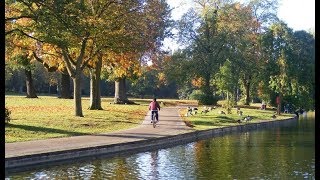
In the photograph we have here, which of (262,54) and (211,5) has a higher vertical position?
(211,5)

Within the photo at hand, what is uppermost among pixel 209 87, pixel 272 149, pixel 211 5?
pixel 211 5

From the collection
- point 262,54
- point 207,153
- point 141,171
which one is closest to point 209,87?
point 262,54

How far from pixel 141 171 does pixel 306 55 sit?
4371 cm

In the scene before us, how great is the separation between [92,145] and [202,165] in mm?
4510

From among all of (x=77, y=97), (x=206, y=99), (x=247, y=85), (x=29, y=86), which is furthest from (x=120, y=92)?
(x=247, y=85)

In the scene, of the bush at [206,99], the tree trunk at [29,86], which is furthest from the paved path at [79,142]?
the tree trunk at [29,86]

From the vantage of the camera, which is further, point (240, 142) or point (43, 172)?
point (240, 142)

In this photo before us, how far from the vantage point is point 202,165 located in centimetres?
1541

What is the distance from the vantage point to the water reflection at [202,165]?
44.0ft

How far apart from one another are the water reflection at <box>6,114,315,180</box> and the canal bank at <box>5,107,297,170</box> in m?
0.54

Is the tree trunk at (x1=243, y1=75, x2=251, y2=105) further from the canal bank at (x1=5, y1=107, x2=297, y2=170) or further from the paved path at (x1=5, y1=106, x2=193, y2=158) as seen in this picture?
the paved path at (x1=5, y1=106, x2=193, y2=158)

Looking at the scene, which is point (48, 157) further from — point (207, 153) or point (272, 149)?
point (272, 149)

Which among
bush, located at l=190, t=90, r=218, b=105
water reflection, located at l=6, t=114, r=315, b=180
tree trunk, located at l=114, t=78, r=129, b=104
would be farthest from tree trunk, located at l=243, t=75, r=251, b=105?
water reflection, located at l=6, t=114, r=315, b=180

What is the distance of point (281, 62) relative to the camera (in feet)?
165
